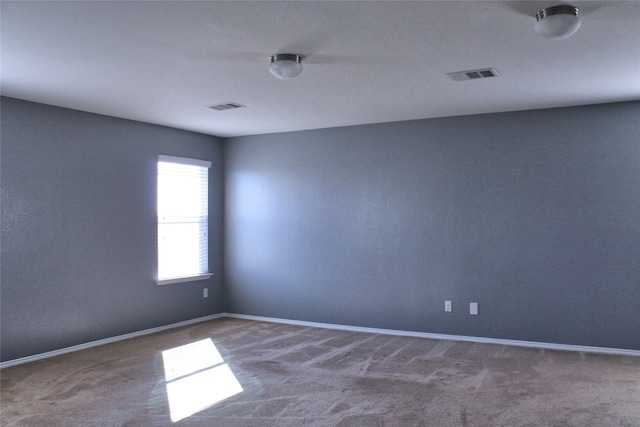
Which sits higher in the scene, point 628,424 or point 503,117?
point 503,117

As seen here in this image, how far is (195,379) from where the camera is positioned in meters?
4.16

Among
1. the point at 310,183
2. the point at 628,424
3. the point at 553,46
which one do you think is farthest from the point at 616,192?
the point at 310,183

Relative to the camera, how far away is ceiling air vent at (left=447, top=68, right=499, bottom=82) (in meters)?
3.96

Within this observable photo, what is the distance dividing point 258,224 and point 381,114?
230 cm

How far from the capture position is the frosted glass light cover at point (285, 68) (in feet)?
11.6

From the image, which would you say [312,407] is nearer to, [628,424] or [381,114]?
[628,424]

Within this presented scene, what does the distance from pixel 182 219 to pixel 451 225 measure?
327 centimetres

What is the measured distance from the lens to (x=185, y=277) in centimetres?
639

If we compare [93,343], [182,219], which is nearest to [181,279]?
[182,219]

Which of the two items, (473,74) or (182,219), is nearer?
(473,74)

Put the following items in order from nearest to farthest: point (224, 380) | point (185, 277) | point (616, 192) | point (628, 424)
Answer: point (628, 424), point (224, 380), point (616, 192), point (185, 277)

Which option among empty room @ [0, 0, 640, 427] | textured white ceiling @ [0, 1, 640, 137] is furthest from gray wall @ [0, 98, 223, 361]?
textured white ceiling @ [0, 1, 640, 137]

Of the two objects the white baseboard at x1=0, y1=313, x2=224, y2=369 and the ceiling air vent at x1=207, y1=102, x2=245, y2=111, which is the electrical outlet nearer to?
the ceiling air vent at x1=207, y1=102, x2=245, y2=111

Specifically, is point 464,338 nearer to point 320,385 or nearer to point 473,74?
point 320,385
